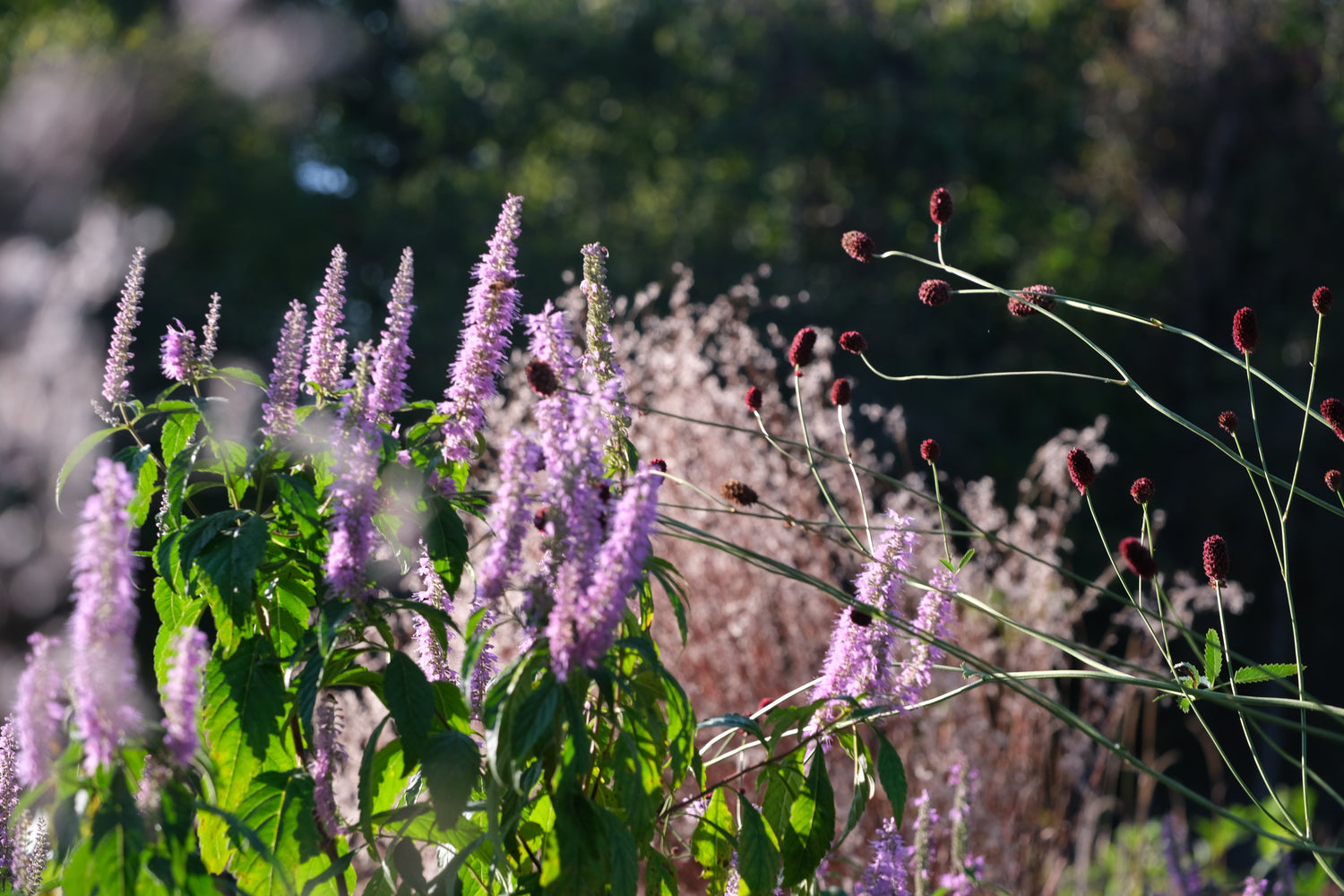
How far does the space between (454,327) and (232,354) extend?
76.3 inches

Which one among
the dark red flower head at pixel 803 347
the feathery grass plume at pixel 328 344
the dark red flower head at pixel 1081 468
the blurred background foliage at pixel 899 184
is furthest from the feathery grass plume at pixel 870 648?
the blurred background foliage at pixel 899 184

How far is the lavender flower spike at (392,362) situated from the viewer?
1.26 metres

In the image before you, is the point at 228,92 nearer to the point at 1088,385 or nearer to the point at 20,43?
the point at 20,43

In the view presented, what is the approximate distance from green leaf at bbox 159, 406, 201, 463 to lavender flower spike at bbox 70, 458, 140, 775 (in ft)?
1.59

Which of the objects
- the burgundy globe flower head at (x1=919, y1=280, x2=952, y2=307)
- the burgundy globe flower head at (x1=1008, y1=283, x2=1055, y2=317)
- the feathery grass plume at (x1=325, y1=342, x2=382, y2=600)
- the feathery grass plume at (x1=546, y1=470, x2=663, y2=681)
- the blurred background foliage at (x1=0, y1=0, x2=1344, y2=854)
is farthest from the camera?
the blurred background foliage at (x1=0, y1=0, x2=1344, y2=854)

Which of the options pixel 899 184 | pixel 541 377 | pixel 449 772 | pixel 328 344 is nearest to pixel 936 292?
pixel 541 377

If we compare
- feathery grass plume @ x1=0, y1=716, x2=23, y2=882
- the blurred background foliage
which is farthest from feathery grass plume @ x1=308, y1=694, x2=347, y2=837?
the blurred background foliage

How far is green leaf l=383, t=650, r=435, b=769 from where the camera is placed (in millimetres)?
1159

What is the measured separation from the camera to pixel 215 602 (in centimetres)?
126

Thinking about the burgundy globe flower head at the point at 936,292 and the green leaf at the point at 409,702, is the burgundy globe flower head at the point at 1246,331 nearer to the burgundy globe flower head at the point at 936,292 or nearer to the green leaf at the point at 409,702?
the burgundy globe flower head at the point at 936,292

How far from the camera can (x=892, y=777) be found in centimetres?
125

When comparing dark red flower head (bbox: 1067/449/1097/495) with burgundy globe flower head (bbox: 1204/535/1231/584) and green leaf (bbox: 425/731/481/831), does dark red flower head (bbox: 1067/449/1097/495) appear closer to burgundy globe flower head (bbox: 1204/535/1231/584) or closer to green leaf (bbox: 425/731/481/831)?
burgundy globe flower head (bbox: 1204/535/1231/584)

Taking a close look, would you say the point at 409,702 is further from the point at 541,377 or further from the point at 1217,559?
the point at 1217,559

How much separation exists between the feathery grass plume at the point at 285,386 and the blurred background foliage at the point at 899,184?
8366 millimetres
